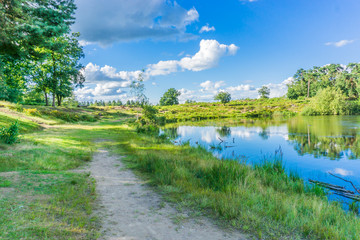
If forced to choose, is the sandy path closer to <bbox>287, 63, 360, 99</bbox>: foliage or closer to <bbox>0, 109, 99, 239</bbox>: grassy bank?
<bbox>0, 109, 99, 239</bbox>: grassy bank

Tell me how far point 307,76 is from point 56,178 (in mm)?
110657

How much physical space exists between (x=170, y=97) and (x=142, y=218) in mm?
106533

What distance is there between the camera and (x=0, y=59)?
8055 millimetres

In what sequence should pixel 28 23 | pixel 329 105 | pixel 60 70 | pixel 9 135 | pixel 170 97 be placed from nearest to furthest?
pixel 28 23
pixel 9 135
pixel 60 70
pixel 329 105
pixel 170 97

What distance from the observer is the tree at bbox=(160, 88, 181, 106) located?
109 m

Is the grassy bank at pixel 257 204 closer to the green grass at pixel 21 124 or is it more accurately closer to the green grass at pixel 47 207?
the green grass at pixel 47 207

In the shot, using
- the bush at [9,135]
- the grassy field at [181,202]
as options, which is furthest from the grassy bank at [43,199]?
the bush at [9,135]

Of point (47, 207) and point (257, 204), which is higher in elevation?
point (47, 207)

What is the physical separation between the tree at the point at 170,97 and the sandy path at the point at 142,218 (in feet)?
337

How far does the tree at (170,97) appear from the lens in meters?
109

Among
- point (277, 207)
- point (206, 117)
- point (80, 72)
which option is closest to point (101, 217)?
point (277, 207)

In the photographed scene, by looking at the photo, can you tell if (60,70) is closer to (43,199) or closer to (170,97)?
(43,199)

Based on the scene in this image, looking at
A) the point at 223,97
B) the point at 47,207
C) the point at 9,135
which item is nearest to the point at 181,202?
the point at 47,207

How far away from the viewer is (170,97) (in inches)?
4328
